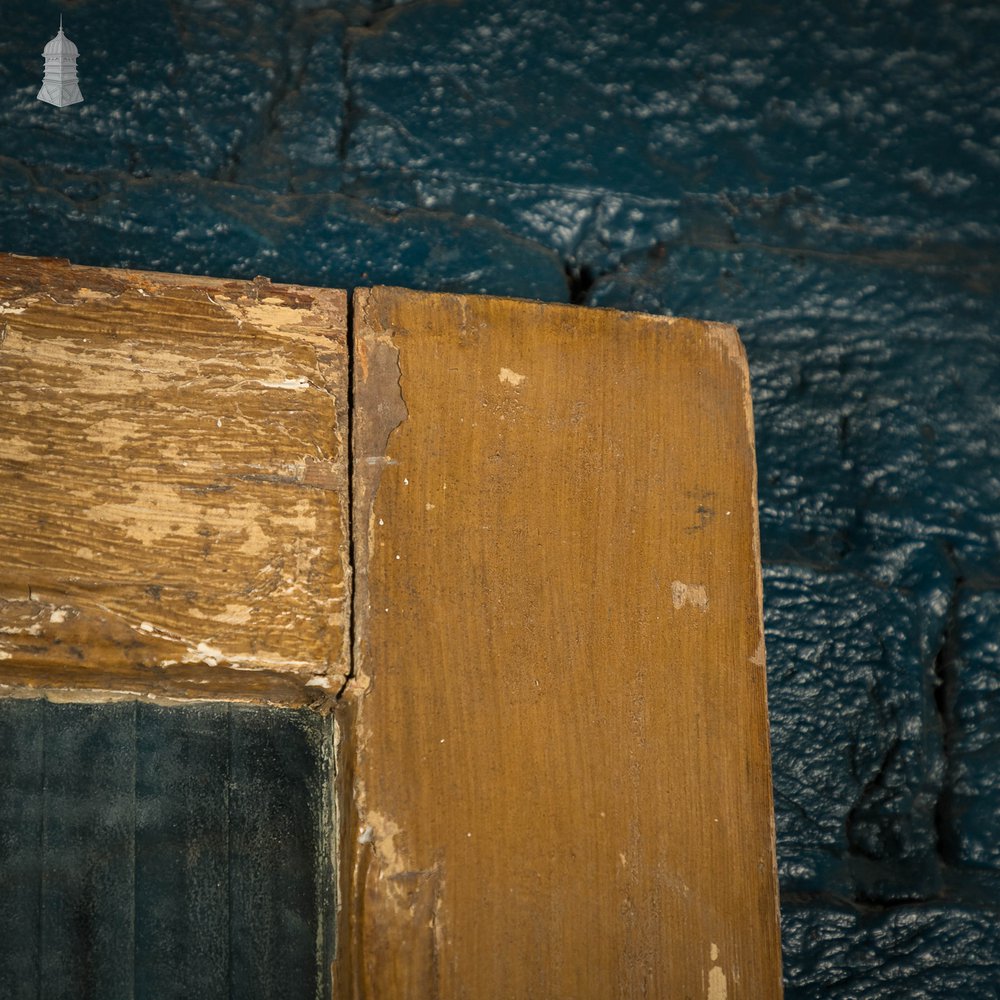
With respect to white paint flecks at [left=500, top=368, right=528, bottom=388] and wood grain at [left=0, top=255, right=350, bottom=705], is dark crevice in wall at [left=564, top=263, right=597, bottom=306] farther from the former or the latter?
wood grain at [left=0, top=255, right=350, bottom=705]

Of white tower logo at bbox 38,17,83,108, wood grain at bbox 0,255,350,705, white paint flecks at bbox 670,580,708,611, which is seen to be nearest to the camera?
wood grain at bbox 0,255,350,705

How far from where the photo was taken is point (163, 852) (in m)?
1.17

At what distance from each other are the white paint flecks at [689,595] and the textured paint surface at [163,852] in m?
0.38

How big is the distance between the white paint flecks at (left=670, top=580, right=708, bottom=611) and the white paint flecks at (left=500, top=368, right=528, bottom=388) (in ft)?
0.87

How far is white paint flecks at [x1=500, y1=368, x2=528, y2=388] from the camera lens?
1222 millimetres

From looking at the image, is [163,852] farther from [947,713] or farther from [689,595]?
[947,713]

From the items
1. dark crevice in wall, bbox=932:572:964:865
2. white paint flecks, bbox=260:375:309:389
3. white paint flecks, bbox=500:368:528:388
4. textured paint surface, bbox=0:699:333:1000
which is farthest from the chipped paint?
dark crevice in wall, bbox=932:572:964:865

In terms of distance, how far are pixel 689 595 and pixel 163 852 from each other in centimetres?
59

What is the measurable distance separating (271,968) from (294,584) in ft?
1.30

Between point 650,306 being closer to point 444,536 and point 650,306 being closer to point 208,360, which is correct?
point 444,536

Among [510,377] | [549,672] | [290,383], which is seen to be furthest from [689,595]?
[290,383]

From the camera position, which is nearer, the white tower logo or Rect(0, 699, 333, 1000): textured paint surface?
Rect(0, 699, 333, 1000): textured paint surface

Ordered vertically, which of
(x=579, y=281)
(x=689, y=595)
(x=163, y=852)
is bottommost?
(x=163, y=852)

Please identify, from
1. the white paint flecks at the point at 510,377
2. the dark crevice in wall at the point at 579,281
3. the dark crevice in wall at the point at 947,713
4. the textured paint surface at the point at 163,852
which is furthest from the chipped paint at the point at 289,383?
the dark crevice in wall at the point at 947,713
